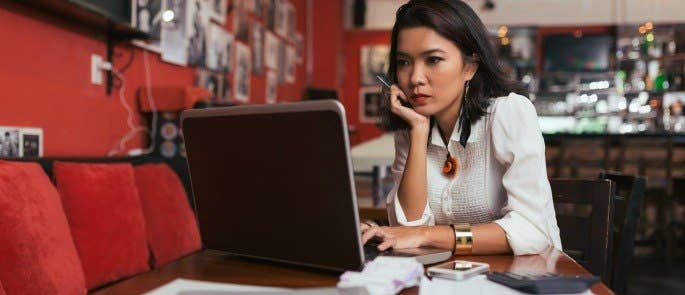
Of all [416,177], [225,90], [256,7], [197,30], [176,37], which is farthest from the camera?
[256,7]

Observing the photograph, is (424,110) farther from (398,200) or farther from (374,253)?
(374,253)

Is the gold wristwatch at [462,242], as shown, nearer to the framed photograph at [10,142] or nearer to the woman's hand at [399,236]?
the woman's hand at [399,236]

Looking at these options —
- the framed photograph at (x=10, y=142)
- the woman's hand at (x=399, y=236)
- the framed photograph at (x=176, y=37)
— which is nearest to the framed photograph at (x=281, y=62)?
the framed photograph at (x=176, y=37)

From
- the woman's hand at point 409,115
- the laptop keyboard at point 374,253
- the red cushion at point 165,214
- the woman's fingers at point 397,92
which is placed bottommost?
the red cushion at point 165,214

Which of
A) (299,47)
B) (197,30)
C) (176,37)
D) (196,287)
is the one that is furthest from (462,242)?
(299,47)

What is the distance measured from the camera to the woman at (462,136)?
4.34 ft

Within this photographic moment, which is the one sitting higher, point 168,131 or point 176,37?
point 176,37

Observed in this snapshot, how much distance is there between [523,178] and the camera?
1.33m

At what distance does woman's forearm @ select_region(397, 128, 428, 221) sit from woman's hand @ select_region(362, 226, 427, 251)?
0.24m

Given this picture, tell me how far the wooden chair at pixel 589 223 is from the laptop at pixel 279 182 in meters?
0.56

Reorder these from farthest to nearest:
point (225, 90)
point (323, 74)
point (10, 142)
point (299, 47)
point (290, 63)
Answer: point (323, 74)
point (299, 47)
point (290, 63)
point (225, 90)
point (10, 142)

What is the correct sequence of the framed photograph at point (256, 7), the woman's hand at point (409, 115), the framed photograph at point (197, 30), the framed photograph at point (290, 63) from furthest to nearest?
the framed photograph at point (290, 63) → the framed photograph at point (256, 7) → the framed photograph at point (197, 30) → the woman's hand at point (409, 115)

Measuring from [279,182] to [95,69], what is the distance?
2.29 meters

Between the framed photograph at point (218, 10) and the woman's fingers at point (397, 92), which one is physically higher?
the framed photograph at point (218, 10)
